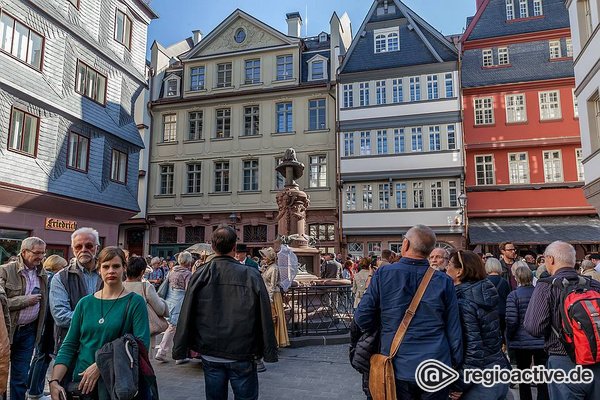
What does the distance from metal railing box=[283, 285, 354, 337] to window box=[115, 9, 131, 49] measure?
14996mm

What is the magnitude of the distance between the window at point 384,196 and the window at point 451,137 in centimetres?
397

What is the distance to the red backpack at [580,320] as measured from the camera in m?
3.35

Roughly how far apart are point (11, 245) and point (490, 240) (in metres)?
21.0

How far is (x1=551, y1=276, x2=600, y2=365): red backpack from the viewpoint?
3.35 meters

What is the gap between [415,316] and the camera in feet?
10.2

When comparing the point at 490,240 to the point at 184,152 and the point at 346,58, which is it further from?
the point at 184,152

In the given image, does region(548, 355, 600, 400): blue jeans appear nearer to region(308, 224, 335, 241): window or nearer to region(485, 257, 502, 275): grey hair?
region(485, 257, 502, 275): grey hair

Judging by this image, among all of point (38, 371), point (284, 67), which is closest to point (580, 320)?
point (38, 371)

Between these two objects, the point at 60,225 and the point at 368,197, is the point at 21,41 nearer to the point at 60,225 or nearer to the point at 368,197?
the point at 60,225

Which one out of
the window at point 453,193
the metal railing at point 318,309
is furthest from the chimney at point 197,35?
the metal railing at point 318,309

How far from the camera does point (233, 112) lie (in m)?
28.9

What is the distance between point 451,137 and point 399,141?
280 centimetres

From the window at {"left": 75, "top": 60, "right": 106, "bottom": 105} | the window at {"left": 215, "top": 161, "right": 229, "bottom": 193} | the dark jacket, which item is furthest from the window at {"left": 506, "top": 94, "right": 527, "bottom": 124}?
the dark jacket

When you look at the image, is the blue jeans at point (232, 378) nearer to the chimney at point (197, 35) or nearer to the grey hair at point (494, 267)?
the grey hair at point (494, 267)
